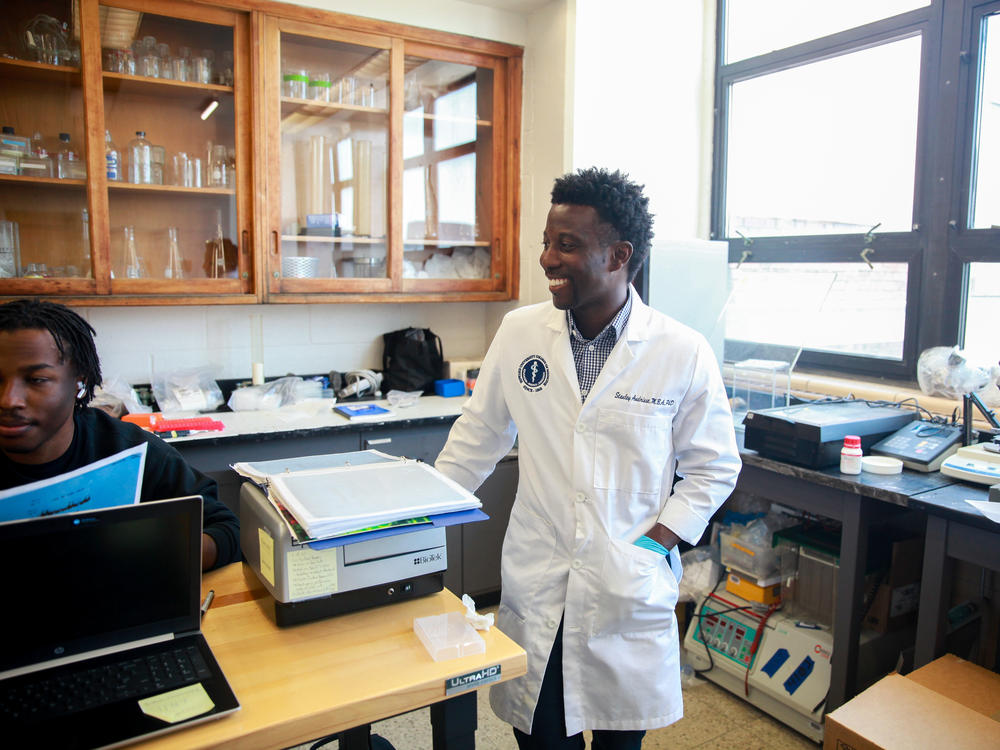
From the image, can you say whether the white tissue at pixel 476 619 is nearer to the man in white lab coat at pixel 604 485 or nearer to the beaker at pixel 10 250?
the man in white lab coat at pixel 604 485

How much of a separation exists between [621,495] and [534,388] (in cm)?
29

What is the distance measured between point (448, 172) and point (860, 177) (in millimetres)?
1656

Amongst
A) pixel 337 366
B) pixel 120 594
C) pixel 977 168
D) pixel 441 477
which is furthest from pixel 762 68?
pixel 120 594

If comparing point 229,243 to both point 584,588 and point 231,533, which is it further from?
point 584,588

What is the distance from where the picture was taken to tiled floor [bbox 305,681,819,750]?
2197 millimetres

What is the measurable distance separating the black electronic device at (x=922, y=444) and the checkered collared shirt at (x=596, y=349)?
1.06m

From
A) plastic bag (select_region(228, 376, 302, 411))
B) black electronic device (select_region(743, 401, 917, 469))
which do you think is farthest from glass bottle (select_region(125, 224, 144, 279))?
black electronic device (select_region(743, 401, 917, 469))

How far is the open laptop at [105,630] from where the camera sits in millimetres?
952

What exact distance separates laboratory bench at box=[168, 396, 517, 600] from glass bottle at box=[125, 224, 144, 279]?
0.57 meters

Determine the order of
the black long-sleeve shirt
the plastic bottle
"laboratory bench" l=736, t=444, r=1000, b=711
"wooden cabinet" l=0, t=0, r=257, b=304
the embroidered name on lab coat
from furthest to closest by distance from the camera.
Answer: "wooden cabinet" l=0, t=0, r=257, b=304 → the plastic bottle → "laboratory bench" l=736, t=444, r=1000, b=711 → the embroidered name on lab coat → the black long-sleeve shirt

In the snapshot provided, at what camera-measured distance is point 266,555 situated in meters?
1.26

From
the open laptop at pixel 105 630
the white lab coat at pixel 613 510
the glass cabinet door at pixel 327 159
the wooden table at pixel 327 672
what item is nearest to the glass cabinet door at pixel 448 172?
the glass cabinet door at pixel 327 159

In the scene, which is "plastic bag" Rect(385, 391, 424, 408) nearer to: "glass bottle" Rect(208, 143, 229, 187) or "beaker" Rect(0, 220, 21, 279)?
"glass bottle" Rect(208, 143, 229, 187)

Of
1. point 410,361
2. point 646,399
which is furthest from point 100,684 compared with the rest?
point 410,361
